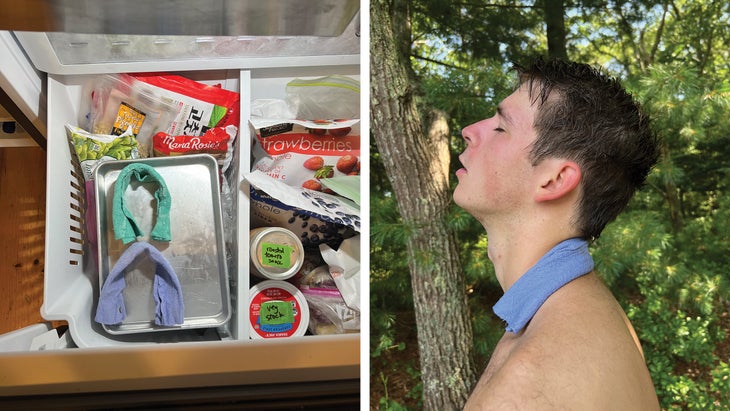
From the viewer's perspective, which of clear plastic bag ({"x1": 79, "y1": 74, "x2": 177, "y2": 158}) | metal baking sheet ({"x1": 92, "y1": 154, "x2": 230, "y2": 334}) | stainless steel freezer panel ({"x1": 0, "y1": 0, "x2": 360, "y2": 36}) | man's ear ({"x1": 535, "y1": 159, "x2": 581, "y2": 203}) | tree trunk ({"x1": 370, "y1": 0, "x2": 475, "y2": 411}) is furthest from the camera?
tree trunk ({"x1": 370, "y1": 0, "x2": 475, "y2": 411})

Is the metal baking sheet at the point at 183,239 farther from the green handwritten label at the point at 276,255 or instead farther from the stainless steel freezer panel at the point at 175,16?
the stainless steel freezer panel at the point at 175,16

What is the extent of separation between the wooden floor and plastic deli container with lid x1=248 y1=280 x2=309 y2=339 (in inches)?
18.6

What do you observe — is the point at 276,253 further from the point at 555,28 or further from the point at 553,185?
the point at 555,28

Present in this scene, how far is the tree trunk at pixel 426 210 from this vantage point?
7.55ft

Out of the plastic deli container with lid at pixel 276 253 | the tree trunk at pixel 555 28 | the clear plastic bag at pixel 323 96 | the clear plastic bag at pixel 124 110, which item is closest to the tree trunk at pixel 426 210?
the tree trunk at pixel 555 28

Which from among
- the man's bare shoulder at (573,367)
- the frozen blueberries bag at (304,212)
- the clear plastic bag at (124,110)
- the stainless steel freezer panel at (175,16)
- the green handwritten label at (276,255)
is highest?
the clear plastic bag at (124,110)

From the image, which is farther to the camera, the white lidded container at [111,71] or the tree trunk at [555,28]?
the tree trunk at [555,28]

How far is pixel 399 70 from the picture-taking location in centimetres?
228

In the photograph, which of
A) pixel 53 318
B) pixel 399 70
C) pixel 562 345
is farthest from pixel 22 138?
pixel 399 70

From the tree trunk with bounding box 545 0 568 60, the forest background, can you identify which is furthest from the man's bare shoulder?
the tree trunk with bounding box 545 0 568 60

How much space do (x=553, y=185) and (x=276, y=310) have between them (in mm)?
489

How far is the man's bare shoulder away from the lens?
0.73 m

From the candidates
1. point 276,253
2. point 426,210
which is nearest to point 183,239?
point 276,253

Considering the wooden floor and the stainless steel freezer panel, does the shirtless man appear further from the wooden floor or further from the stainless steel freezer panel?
the wooden floor
